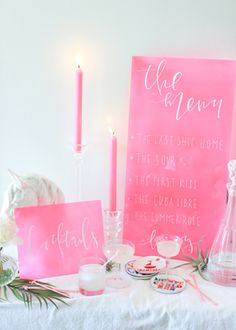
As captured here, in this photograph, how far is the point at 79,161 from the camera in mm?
1253

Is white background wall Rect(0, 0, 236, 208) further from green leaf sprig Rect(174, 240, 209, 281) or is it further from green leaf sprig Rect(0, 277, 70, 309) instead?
green leaf sprig Rect(0, 277, 70, 309)

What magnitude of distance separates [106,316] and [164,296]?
0.15 m

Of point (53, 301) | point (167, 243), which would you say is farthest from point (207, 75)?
point (53, 301)

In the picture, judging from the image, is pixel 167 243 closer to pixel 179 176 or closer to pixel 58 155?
pixel 179 176

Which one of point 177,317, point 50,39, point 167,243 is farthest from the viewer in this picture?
point 50,39

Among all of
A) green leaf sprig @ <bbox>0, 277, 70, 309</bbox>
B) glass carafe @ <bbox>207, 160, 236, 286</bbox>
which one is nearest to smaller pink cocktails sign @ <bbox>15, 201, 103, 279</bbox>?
green leaf sprig @ <bbox>0, 277, 70, 309</bbox>

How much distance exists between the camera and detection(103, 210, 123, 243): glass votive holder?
115cm

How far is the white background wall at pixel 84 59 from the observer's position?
115 centimetres

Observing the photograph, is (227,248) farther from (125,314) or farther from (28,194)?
A: (28,194)

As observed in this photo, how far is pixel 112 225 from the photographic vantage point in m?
1.17

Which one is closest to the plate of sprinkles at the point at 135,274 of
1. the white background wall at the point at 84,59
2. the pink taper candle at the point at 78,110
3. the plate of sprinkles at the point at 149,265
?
the plate of sprinkles at the point at 149,265

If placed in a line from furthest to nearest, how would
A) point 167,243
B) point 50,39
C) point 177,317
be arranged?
point 50,39 → point 167,243 → point 177,317

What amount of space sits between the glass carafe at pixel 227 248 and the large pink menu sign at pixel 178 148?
0.08m

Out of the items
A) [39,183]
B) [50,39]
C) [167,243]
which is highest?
[50,39]
